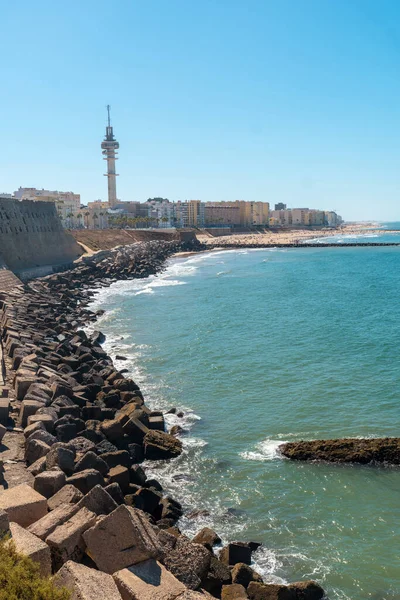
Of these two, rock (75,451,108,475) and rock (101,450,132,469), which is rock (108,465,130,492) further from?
rock (101,450,132,469)

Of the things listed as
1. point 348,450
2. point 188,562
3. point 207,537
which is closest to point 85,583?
point 188,562

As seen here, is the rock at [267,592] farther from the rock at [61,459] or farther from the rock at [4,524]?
the rock at [4,524]

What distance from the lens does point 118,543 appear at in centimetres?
599

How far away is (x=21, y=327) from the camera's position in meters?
21.2

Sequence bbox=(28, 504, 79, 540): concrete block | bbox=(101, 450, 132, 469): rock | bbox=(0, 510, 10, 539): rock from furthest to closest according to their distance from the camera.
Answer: bbox=(101, 450, 132, 469): rock < bbox=(28, 504, 79, 540): concrete block < bbox=(0, 510, 10, 539): rock

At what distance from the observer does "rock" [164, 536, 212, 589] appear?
22.9 ft

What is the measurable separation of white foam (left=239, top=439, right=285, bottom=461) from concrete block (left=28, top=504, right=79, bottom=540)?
20.6 feet

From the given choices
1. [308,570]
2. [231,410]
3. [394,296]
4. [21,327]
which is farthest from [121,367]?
[394,296]

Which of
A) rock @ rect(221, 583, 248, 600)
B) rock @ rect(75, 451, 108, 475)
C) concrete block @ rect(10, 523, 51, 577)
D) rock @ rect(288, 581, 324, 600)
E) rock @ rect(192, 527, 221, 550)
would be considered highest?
concrete block @ rect(10, 523, 51, 577)

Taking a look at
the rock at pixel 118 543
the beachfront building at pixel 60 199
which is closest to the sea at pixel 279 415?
the rock at pixel 118 543

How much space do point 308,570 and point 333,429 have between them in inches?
205

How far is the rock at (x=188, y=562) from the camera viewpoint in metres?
6.97

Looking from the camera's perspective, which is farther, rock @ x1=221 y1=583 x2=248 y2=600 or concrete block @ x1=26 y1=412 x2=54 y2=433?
concrete block @ x1=26 y1=412 x2=54 y2=433

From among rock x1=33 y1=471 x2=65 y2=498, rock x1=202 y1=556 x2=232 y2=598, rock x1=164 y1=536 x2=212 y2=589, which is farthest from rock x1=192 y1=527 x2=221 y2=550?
rock x1=33 y1=471 x2=65 y2=498
